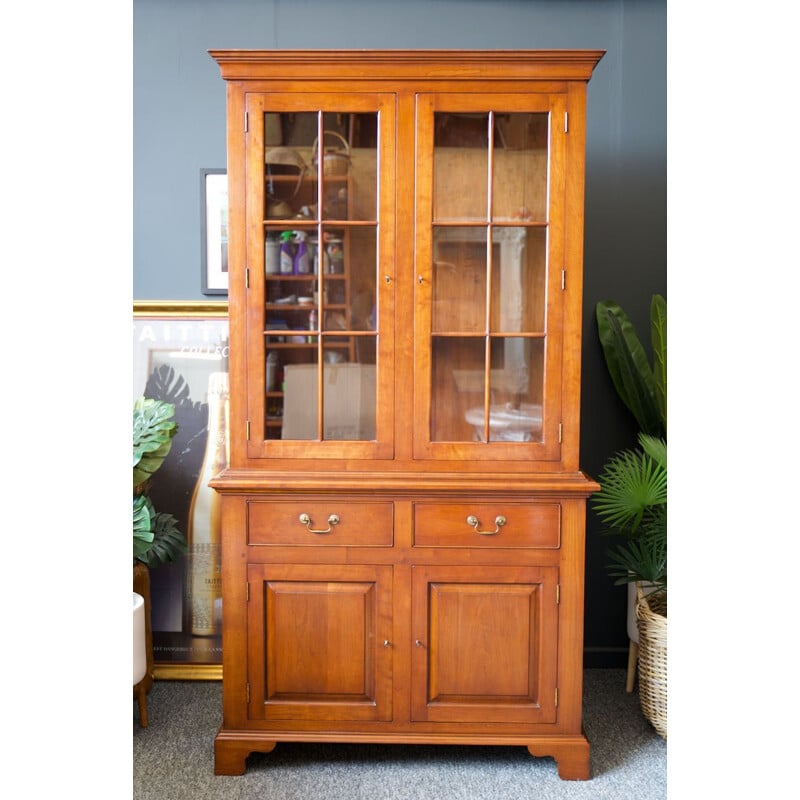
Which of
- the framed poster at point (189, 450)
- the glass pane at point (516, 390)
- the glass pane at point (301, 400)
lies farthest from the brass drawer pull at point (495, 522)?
the framed poster at point (189, 450)

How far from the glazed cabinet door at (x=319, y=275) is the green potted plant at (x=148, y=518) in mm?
422

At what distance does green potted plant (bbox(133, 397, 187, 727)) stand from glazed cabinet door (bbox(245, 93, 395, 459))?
422mm

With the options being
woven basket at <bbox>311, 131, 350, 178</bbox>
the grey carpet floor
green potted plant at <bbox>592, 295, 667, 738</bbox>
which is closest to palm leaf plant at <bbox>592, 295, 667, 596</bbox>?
green potted plant at <bbox>592, 295, 667, 738</bbox>

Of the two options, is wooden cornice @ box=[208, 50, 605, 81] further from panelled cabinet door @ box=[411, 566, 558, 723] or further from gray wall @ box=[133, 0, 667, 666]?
panelled cabinet door @ box=[411, 566, 558, 723]

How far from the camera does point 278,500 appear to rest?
198 cm

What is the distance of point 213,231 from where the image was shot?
261cm

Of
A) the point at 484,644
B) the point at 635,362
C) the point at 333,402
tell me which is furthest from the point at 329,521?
the point at 635,362

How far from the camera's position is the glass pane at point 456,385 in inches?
79.1

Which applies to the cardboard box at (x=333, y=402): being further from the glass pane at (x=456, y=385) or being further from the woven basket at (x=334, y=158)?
the woven basket at (x=334, y=158)
